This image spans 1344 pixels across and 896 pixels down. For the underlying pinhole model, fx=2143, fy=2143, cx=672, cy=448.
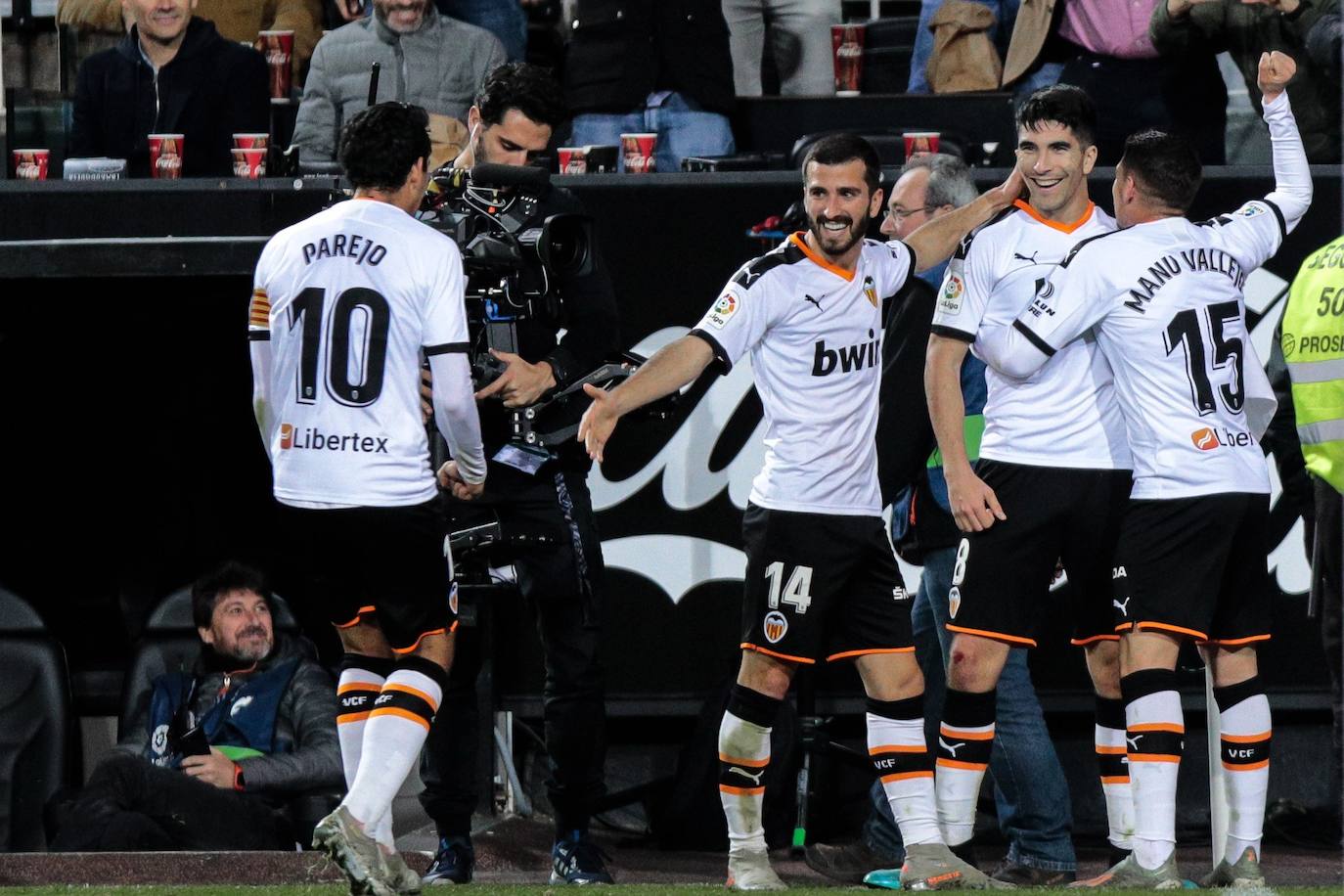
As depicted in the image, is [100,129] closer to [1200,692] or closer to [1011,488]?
[1011,488]

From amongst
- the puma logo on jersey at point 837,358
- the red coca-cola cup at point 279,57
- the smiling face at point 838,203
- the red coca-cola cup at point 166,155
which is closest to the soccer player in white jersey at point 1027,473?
the puma logo on jersey at point 837,358

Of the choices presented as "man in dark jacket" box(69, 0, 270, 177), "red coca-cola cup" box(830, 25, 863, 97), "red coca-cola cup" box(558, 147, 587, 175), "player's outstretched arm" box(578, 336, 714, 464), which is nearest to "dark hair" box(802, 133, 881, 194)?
"player's outstretched arm" box(578, 336, 714, 464)

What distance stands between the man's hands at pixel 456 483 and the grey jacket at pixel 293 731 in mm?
1499

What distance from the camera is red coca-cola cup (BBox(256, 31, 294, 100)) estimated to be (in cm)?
873

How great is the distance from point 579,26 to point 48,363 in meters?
2.39

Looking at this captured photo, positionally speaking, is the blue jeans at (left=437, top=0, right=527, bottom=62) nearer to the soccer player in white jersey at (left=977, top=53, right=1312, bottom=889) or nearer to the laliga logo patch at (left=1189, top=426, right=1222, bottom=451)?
the soccer player in white jersey at (left=977, top=53, right=1312, bottom=889)

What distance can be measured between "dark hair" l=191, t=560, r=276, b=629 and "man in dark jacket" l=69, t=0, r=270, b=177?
1459 mm

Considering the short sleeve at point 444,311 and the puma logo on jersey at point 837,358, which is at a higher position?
the short sleeve at point 444,311

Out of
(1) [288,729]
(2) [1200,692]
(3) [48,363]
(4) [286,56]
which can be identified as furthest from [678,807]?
(4) [286,56]

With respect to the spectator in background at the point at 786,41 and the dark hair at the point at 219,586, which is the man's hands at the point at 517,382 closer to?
the dark hair at the point at 219,586

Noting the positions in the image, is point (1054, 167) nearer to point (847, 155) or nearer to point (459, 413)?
point (847, 155)

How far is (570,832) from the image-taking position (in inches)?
249

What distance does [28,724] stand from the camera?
7812 mm

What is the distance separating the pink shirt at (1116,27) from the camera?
8.07 m
